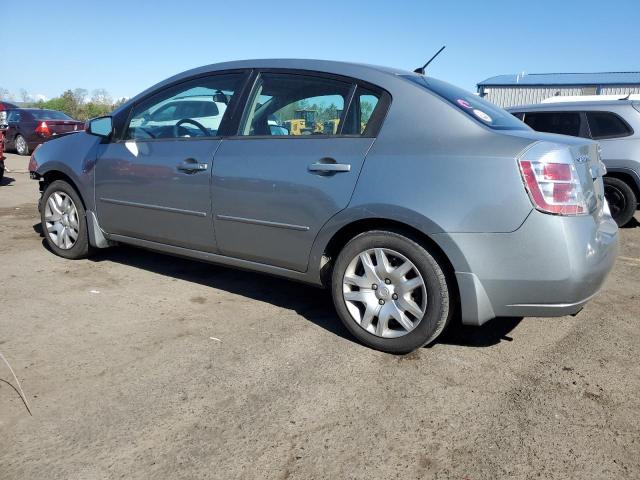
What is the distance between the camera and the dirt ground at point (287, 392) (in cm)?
215

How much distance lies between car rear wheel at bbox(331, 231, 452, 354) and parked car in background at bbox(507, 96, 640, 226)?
17.2ft

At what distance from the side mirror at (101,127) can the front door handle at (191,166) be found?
3.22 feet

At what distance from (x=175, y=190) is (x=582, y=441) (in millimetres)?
2984

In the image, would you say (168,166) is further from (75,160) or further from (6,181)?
(6,181)

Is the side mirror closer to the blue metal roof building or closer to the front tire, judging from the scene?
the front tire

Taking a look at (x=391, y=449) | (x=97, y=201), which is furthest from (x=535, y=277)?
(x=97, y=201)

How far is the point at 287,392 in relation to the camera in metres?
2.68

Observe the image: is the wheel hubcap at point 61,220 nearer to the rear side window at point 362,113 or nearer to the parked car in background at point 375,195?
the parked car in background at point 375,195

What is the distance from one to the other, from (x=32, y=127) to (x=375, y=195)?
15076 millimetres

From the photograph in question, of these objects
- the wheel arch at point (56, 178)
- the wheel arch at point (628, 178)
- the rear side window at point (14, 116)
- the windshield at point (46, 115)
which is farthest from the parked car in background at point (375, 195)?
the rear side window at point (14, 116)

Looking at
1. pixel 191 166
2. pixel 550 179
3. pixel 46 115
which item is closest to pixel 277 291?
pixel 191 166

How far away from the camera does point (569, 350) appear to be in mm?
3252

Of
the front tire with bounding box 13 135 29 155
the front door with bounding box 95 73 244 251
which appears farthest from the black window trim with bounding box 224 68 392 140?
the front tire with bounding box 13 135 29 155

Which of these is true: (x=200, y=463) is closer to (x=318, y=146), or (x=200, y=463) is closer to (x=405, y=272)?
(x=405, y=272)
